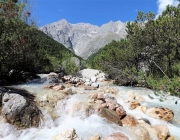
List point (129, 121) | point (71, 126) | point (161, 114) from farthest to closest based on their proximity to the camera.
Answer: point (161, 114) < point (129, 121) < point (71, 126)

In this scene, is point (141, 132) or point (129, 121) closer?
point (141, 132)

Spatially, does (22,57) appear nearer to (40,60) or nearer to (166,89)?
(40,60)

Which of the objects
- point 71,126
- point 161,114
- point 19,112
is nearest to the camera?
point 19,112

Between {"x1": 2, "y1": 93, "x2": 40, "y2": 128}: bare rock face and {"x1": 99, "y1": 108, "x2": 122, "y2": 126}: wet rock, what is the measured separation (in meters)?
3.50

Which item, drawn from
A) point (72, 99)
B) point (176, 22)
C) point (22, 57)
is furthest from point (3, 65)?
point (176, 22)

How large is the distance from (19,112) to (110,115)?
4.73 meters

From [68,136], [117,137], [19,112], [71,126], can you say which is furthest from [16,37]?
[117,137]

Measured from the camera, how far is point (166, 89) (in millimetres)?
8945

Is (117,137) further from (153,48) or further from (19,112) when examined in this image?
(153,48)

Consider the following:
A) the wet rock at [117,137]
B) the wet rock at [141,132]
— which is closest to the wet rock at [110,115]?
the wet rock at [141,132]

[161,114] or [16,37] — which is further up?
[16,37]

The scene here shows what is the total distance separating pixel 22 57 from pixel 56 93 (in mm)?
9761

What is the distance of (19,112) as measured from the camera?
901 cm

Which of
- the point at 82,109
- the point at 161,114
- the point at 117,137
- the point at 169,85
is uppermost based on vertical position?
the point at 169,85
